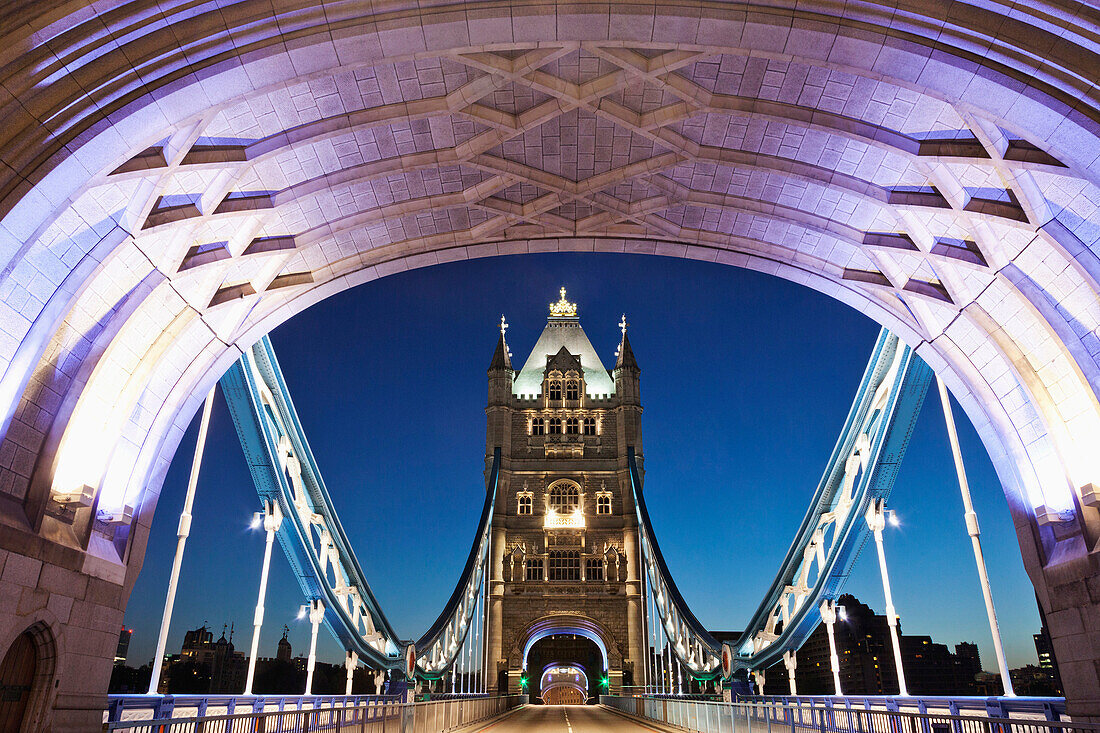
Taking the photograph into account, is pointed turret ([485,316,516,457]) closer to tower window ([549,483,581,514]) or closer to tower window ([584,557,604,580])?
tower window ([549,483,581,514])

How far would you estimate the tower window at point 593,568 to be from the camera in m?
50.5

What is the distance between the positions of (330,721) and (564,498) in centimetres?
4409

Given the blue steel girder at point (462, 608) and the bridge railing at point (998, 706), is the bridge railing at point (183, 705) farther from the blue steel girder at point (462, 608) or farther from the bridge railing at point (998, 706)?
the blue steel girder at point (462, 608)

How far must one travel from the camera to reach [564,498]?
5284cm

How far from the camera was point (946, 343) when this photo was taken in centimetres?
1252

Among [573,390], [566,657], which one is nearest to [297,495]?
[573,390]

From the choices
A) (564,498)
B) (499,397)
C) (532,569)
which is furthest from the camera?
(499,397)

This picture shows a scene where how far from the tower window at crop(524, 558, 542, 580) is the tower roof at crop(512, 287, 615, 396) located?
13.2 m

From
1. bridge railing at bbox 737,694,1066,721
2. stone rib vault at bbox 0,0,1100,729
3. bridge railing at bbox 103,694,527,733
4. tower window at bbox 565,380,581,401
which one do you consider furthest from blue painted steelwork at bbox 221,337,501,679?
tower window at bbox 565,380,581,401

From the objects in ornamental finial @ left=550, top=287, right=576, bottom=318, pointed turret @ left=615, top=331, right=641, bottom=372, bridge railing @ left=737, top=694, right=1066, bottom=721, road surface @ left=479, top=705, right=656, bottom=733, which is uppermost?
ornamental finial @ left=550, top=287, right=576, bottom=318

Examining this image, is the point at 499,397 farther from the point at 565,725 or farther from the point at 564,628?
the point at 565,725

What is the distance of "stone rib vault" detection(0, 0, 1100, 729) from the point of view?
7523 mm

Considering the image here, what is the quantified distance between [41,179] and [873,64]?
8.21 m

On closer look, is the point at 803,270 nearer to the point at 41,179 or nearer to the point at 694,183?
the point at 694,183
